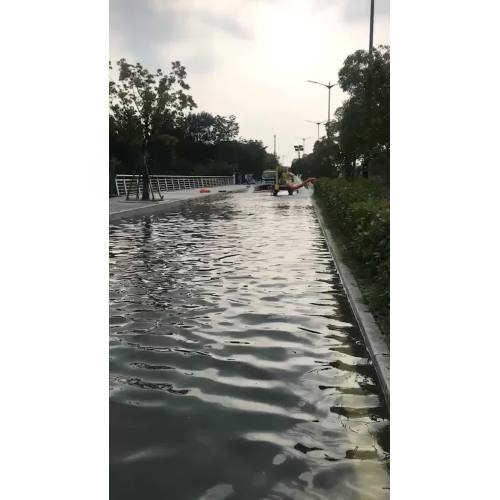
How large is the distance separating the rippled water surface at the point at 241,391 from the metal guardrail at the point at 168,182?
26180mm

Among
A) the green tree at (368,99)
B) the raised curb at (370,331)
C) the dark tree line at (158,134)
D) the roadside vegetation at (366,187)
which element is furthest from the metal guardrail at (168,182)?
the raised curb at (370,331)

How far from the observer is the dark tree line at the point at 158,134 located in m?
31.7

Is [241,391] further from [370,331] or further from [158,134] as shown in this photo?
[158,134]

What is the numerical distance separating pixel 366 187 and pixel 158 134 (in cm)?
1846

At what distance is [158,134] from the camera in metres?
32.9

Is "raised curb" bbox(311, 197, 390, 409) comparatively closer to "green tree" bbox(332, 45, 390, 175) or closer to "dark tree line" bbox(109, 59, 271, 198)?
"green tree" bbox(332, 45, 390, 175)

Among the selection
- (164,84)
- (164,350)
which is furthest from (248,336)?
(164,84)

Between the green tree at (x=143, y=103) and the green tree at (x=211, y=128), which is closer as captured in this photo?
the green tree at (x=143, y=103)

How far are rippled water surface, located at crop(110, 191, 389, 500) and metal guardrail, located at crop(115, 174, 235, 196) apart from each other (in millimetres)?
26180

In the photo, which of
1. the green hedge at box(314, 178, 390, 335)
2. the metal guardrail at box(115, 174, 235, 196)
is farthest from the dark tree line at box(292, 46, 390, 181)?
the metal guardrail at box(115, 174, 235, 196)

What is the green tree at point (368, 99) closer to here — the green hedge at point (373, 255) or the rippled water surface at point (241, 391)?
the green hedge at point (373, 255)
